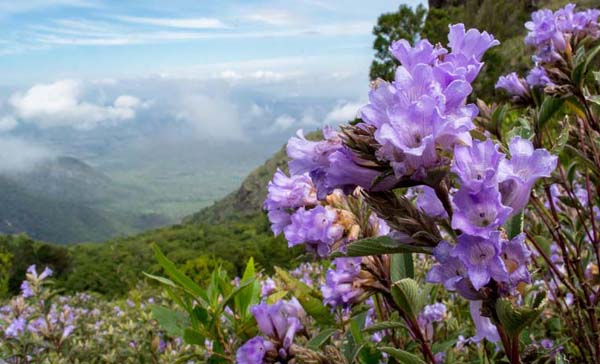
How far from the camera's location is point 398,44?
0.91 m

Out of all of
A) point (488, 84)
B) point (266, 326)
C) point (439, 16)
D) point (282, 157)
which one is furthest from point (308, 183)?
point (282, 157)

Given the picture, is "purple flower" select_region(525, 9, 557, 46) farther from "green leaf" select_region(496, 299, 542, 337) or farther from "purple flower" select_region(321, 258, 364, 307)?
"green leaf" select_region(496, 299, 542, 337)

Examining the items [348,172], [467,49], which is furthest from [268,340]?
[467,49]

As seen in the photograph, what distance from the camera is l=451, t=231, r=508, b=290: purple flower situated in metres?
0.75

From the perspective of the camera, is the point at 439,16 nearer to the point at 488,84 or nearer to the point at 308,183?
the point at 488,84

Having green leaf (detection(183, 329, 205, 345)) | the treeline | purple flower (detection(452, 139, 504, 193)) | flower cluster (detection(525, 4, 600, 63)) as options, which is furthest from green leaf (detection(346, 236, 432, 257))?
the treeline

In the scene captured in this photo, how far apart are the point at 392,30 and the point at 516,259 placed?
27.4 metres

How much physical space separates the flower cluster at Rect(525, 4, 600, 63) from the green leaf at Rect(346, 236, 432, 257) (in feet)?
4.79

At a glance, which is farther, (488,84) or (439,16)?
(439,16)

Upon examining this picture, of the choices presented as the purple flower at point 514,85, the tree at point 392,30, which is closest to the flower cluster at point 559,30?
the purple flower at point 514,85

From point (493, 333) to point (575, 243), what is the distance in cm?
116

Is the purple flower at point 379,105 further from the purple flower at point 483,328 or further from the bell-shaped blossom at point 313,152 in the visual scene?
the purple flower at point 483,328

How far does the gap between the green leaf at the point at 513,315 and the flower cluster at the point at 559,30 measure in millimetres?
1497

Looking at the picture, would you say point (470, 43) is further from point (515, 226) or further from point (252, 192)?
point (252, 192)
